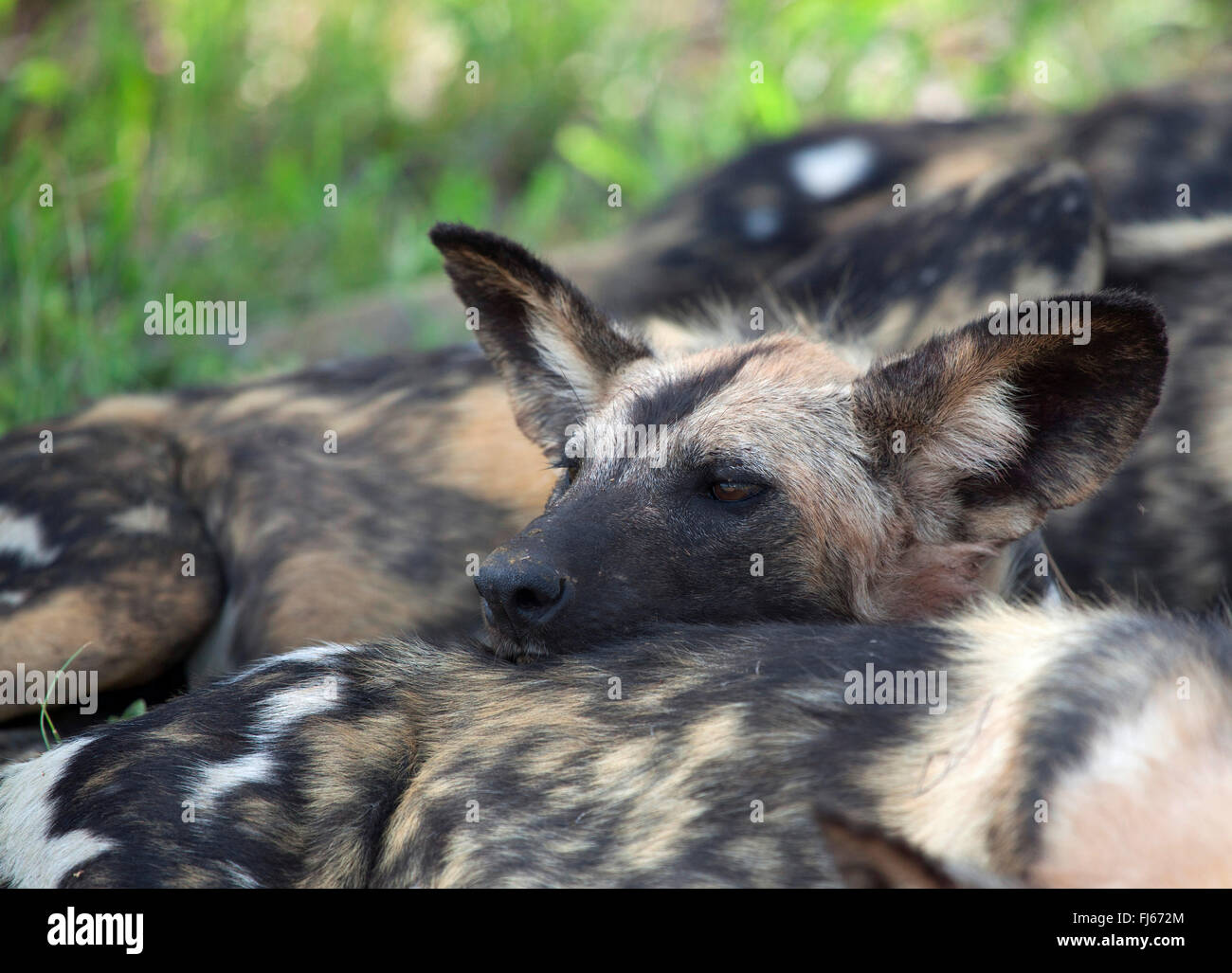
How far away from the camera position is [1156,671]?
1703 mm

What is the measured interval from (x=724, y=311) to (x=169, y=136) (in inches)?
99.6

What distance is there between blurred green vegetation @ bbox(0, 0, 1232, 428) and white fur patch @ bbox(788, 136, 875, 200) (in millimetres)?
868

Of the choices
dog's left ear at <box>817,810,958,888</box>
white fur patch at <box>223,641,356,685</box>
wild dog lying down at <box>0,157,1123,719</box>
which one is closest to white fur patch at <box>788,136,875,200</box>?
wild dog lying down at <box>0,157,1123,719</box>

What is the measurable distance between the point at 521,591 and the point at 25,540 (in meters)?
1.25

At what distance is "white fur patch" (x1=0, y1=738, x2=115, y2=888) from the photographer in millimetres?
1947

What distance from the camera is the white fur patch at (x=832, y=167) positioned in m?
4.48

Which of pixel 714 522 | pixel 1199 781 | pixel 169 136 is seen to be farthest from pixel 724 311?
pixel 169 136

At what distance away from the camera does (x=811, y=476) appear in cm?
253

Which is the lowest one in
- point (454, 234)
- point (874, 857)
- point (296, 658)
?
point (874, 857)

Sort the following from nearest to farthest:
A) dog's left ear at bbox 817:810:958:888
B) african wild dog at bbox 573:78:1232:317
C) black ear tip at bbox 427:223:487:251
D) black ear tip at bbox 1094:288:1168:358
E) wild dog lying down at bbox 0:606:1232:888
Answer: dog's left ear at bbox 817:810:958:888 → wild dog lying down at bbox 0:606:1232:888 → black ear tip at bbox 1094:288:1168:358 → black ear tip at bbox 427:223:487:251 → african wild dog at bbox 573:78:1232:317

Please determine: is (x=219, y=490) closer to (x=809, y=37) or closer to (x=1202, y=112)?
(x=1202, y=112)

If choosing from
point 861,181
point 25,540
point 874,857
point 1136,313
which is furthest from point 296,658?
point 861,181

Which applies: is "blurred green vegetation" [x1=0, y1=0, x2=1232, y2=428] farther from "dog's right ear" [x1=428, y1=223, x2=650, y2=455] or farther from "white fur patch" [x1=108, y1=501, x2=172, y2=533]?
A: "dog's right ear" [x1=428, y1=223, x2=650, y2=455]

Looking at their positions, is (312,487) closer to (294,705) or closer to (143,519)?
(143,519)
